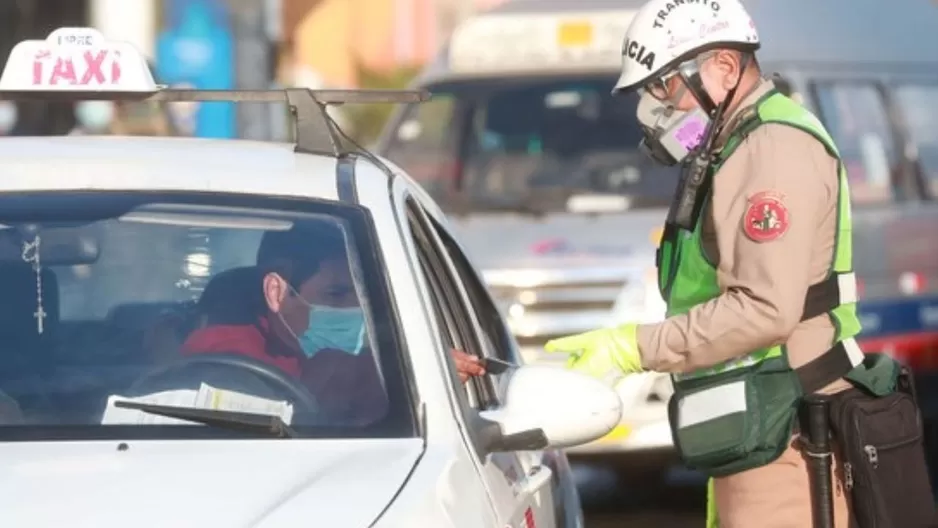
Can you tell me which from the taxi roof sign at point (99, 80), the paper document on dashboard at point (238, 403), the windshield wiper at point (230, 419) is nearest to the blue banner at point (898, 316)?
the taxi roof sign at point (99, 80)

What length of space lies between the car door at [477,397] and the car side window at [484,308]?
0.79 ft

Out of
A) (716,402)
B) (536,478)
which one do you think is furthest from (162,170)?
(716,402)

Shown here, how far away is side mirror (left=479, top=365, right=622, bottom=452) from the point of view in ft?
15.1

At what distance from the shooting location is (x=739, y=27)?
5574mm

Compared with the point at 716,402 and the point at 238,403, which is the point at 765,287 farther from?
the point at 238,403

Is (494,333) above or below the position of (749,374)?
below

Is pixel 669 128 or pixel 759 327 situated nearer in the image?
pixel 759 327

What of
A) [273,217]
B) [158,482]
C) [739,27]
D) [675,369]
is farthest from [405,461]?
[739,27]

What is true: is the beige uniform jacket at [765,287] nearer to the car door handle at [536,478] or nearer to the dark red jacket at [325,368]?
the car door handle at [536,478]

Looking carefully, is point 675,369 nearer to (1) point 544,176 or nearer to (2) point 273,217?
(2) point 273,217

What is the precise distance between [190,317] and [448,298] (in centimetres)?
77

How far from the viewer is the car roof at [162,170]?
5.03 metres

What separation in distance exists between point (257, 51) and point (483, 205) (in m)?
4.19

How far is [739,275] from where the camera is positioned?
5277 millimetres
